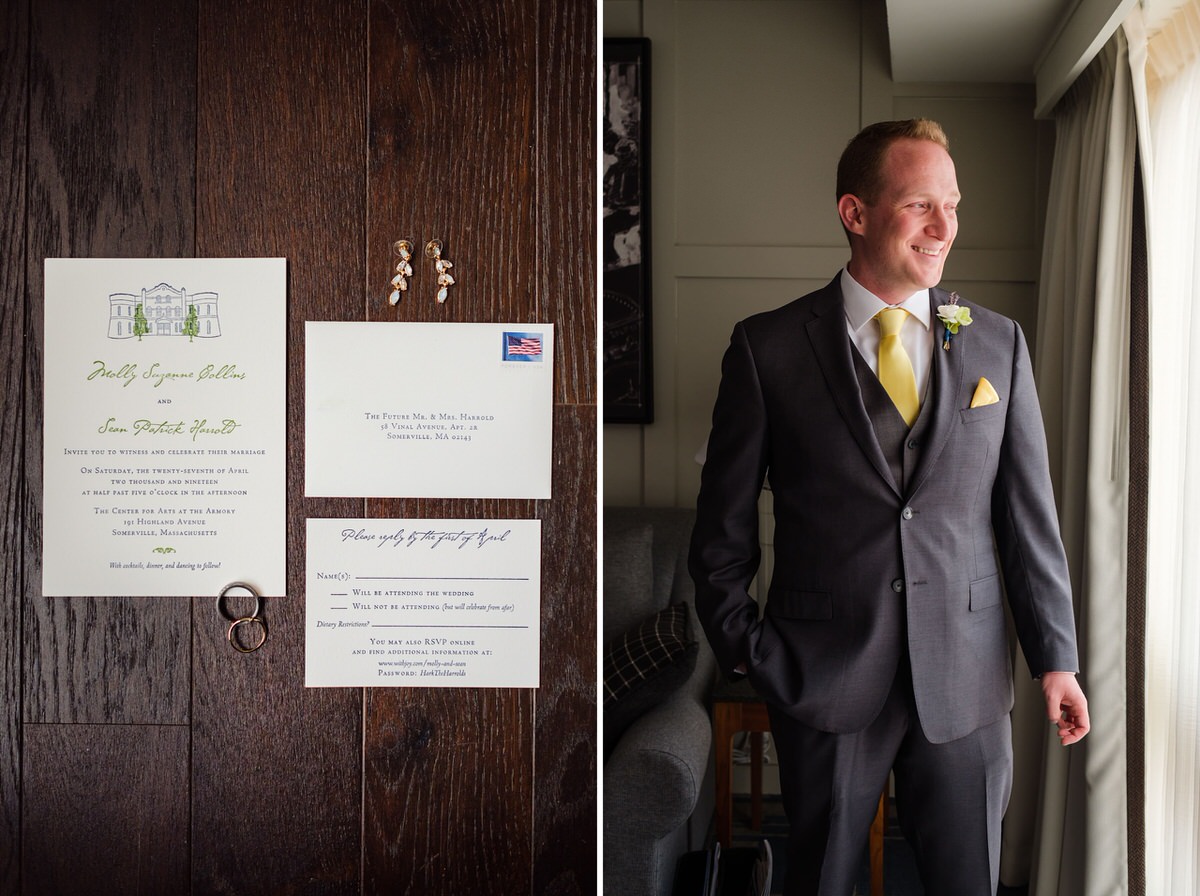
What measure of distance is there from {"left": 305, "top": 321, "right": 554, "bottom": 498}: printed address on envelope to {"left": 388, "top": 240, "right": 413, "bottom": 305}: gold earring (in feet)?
0.12

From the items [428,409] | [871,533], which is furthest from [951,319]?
[428,409]

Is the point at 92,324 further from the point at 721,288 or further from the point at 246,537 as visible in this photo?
the point at 721,288

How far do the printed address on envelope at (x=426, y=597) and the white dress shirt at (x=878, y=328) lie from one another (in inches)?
29.0

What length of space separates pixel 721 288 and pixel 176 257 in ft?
6.04

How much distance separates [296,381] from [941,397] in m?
1.00

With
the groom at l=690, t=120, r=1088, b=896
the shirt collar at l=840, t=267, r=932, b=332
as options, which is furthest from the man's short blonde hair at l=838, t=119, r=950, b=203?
the shirt collar at l=840, t=267, r=932, b=332

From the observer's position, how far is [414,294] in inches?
42.6

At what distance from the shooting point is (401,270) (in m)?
1.08

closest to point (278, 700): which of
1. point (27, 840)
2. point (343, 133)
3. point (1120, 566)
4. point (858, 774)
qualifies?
point (27, 840)

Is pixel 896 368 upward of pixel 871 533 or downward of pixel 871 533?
upward

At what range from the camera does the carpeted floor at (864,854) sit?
88.3 inches

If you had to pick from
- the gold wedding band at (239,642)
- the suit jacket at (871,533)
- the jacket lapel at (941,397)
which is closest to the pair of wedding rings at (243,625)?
the gold wedding band at (239,642)

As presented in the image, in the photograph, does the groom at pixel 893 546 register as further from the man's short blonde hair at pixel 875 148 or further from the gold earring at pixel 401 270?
the gold earring at pixel 401 270

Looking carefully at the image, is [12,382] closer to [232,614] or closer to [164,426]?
[164,426]
